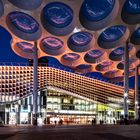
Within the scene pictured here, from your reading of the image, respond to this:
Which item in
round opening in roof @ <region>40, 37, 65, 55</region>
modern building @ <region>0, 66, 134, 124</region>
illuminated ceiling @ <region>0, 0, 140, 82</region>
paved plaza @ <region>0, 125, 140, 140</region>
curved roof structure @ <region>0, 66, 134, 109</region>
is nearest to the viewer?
paved plaza @ <region>0, 125, 140, 140</region>

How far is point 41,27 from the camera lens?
56875 mm

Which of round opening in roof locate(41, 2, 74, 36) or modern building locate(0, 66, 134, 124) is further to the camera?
modern building locate(0, 66, 134, 124)

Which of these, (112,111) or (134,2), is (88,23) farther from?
(112,111)

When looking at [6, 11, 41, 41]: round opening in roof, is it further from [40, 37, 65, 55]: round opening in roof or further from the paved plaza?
the paved plaza

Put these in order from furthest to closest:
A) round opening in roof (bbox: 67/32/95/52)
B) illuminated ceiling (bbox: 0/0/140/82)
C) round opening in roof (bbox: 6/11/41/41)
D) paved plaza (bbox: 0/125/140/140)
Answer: round opening in roof (bbox: 67/32/95/52) → round opening in roof (bbox: 6/11/41/41) → illuminated ceiling (bbox: 0/0/140/82) → paved plaza (bbox: 0/125/140/140)

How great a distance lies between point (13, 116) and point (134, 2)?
41150 mm

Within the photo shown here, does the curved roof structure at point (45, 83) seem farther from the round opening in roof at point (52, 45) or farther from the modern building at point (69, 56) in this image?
the round opening in roof at point (52, 45)

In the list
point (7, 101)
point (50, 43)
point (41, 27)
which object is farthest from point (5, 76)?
point (41, 27)

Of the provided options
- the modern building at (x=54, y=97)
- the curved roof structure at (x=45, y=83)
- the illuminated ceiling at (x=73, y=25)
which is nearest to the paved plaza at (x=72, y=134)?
the illuminated ceiling at (x=73, y=25)

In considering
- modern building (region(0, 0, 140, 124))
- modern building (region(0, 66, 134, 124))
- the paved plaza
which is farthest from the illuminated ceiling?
the paved plaza

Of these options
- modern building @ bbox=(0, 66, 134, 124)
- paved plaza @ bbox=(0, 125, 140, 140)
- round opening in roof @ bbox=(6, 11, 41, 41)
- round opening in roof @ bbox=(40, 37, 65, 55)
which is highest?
round opening in roof @ bbox=(6, 11, 41, 41)

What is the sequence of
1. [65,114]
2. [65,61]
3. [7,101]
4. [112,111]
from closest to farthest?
[65,61] → [7,101] → [65,114] → [112,111]

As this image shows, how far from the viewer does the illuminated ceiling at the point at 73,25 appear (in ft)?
167

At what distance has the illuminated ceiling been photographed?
51.0 meters
